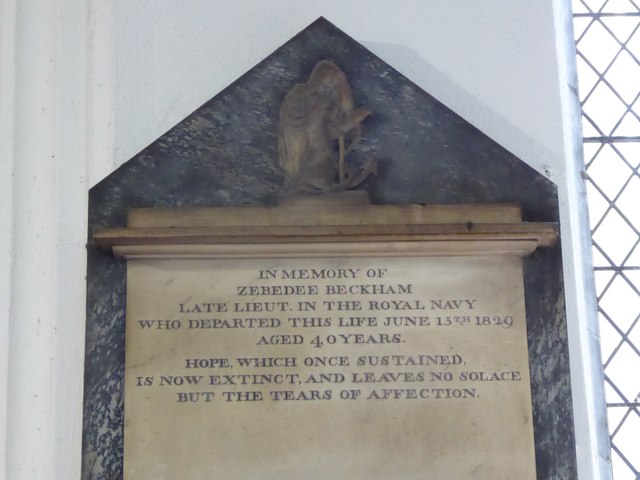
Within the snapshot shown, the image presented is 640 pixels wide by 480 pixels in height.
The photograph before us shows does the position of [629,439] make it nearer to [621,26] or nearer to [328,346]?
[328,346]

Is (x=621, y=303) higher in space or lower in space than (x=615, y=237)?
lower

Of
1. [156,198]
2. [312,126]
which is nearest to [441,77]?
[312,126]

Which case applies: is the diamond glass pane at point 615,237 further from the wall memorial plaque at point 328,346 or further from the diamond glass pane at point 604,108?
the wall memorial plaque at point 328,346

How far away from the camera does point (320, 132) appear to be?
311cm

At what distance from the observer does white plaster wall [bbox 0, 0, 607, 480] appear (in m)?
3.20

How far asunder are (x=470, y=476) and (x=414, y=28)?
62.1 inches

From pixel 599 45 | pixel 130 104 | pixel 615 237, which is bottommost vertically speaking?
pixel 615 237

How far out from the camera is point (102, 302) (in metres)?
3.00

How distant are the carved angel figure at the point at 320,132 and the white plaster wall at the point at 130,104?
0.41 m

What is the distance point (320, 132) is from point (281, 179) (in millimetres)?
187

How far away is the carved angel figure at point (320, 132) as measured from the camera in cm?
308

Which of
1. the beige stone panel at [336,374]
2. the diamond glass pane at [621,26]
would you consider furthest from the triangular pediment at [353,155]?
the diamond glass pane at [621,26]

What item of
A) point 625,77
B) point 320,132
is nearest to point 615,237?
point 625,77

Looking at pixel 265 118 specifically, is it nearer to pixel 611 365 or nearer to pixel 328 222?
pixel 328 222
